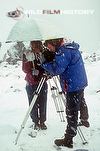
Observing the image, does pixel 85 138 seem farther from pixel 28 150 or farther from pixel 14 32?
pixel 14 32

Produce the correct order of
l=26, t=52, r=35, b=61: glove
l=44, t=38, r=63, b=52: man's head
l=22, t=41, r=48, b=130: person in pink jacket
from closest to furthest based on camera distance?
l=44, t=38, r=63, b=52: man's head, l=26, t=52, r=35, b=61: glove, l=22, t=41, r=48, b=130: person in pink jacket

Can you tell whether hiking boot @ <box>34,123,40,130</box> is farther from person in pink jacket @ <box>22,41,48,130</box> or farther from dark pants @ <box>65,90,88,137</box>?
dark pants @ <box>65,90,88,137</box>

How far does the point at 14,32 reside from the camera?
20.6 feet

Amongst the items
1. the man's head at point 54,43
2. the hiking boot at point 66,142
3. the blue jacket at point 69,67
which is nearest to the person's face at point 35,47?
the man's head at point 54,43

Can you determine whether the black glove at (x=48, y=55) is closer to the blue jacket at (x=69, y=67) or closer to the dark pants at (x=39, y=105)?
the blue jacket at (x=69, y=67)

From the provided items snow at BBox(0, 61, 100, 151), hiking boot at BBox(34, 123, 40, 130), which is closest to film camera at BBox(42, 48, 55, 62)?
snow at BBox(0, 61, 100, 151)

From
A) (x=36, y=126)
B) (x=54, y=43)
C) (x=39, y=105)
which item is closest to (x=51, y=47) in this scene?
(x=54, y=43)

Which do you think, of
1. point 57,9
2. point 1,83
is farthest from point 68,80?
point 1,83

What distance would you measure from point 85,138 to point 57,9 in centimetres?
607

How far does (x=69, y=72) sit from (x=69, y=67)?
0.32 ft

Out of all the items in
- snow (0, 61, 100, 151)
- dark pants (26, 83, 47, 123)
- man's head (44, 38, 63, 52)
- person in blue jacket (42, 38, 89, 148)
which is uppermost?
man's head (44, 38, 63, 52)

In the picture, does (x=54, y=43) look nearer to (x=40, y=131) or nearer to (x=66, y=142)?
(x=66, y=142)

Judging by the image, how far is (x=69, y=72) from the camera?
21.0 feet

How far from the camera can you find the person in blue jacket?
6.16m
